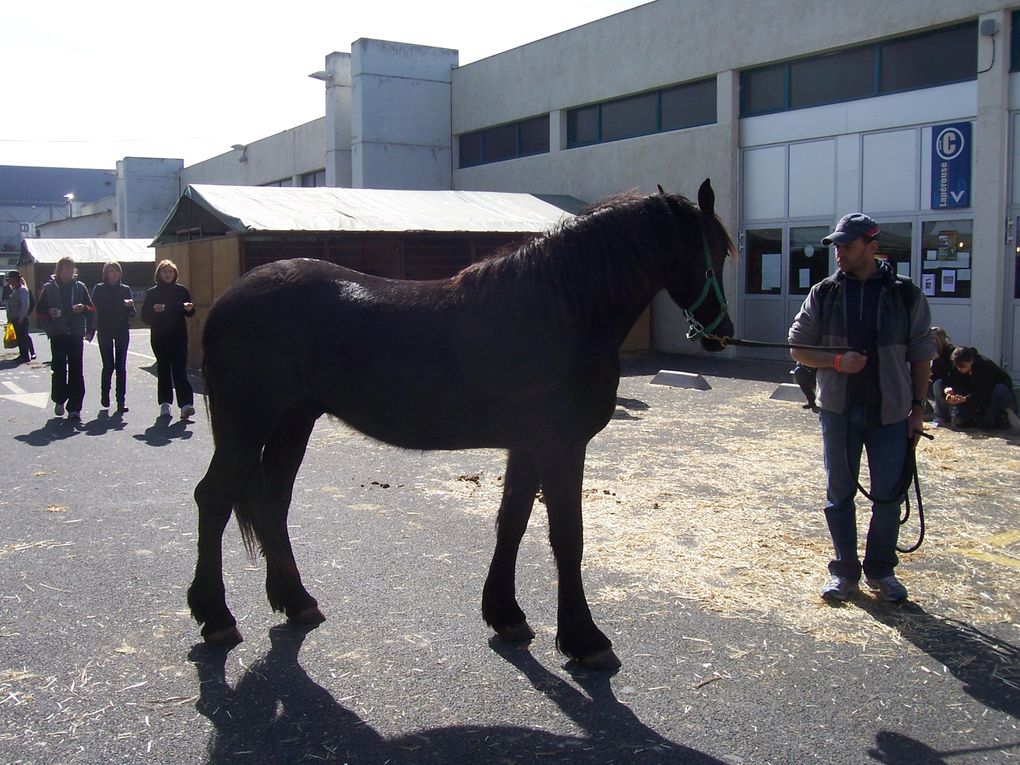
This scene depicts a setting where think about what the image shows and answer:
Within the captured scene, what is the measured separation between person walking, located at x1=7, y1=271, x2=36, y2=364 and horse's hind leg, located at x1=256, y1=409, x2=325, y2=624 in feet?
47.7

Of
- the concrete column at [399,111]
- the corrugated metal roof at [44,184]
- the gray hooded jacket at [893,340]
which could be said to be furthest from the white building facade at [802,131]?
the corrugated metal roof at [44,184]

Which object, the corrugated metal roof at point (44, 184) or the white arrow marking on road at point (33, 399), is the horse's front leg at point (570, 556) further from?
the corrugated metal roof at point (44, 184)

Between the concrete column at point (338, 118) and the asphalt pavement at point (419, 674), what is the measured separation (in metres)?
23.0

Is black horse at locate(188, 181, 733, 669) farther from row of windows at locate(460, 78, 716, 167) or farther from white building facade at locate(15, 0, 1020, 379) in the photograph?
row of windows at locate(460, 78, 716, 167)

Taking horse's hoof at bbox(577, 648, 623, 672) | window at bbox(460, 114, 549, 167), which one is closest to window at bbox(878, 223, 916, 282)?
window at bbox(460, 114, 549, 167)

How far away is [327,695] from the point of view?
351cm

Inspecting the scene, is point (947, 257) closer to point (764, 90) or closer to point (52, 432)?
point (764, 90)

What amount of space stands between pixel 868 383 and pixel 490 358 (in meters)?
1.95

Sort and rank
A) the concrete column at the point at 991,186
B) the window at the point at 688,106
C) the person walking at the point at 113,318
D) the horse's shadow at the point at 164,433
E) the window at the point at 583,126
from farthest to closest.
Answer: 1. the window at the point at 583,126
2. the window at the point at 688,106
3. the concrete column at the point at 991,186
4. the person walking at the point at 113,318
5. the horse's shadow at the point at 164,433

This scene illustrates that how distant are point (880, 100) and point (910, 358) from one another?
12.3m

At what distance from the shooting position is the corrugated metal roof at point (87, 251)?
31.1m

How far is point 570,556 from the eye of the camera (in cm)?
381

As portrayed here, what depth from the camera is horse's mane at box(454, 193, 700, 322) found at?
3770 millimetres

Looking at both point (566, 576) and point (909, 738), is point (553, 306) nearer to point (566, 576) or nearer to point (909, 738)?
point (566, 576)
